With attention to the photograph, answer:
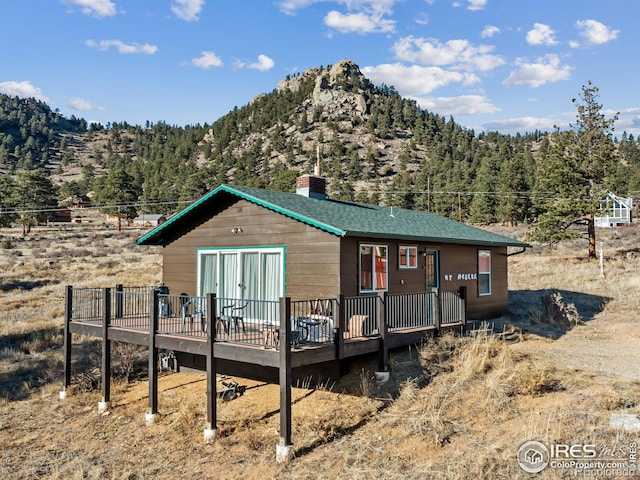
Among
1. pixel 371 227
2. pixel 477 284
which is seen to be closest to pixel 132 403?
pixel 371 227

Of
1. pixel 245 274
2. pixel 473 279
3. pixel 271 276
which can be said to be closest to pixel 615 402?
pixel 473 279

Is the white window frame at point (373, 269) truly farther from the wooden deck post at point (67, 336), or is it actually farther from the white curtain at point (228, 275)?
the wooden deck post at point (67, 336)

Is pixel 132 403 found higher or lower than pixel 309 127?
lower

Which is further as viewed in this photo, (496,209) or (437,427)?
(496,209)

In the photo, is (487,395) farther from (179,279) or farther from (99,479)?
(179,279)

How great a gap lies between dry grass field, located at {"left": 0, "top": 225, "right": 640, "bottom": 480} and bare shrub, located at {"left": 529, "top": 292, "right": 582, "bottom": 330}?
2.6 inches

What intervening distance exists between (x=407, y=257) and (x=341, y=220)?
261 centimetres

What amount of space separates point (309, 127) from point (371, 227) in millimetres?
124649

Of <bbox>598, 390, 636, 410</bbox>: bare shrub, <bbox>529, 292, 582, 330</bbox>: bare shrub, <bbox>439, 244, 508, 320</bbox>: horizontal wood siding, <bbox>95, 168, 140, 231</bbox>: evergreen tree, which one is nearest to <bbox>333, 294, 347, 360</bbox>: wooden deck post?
<bbox>598, 390, 636, 410</bbox>: bare shrub

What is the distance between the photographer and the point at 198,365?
14867mm

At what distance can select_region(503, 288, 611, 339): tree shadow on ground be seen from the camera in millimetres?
16203

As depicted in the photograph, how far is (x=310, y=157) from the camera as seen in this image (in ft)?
348

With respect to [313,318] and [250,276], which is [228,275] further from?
[313,318]

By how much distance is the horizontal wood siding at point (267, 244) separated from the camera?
11977 millimetres
